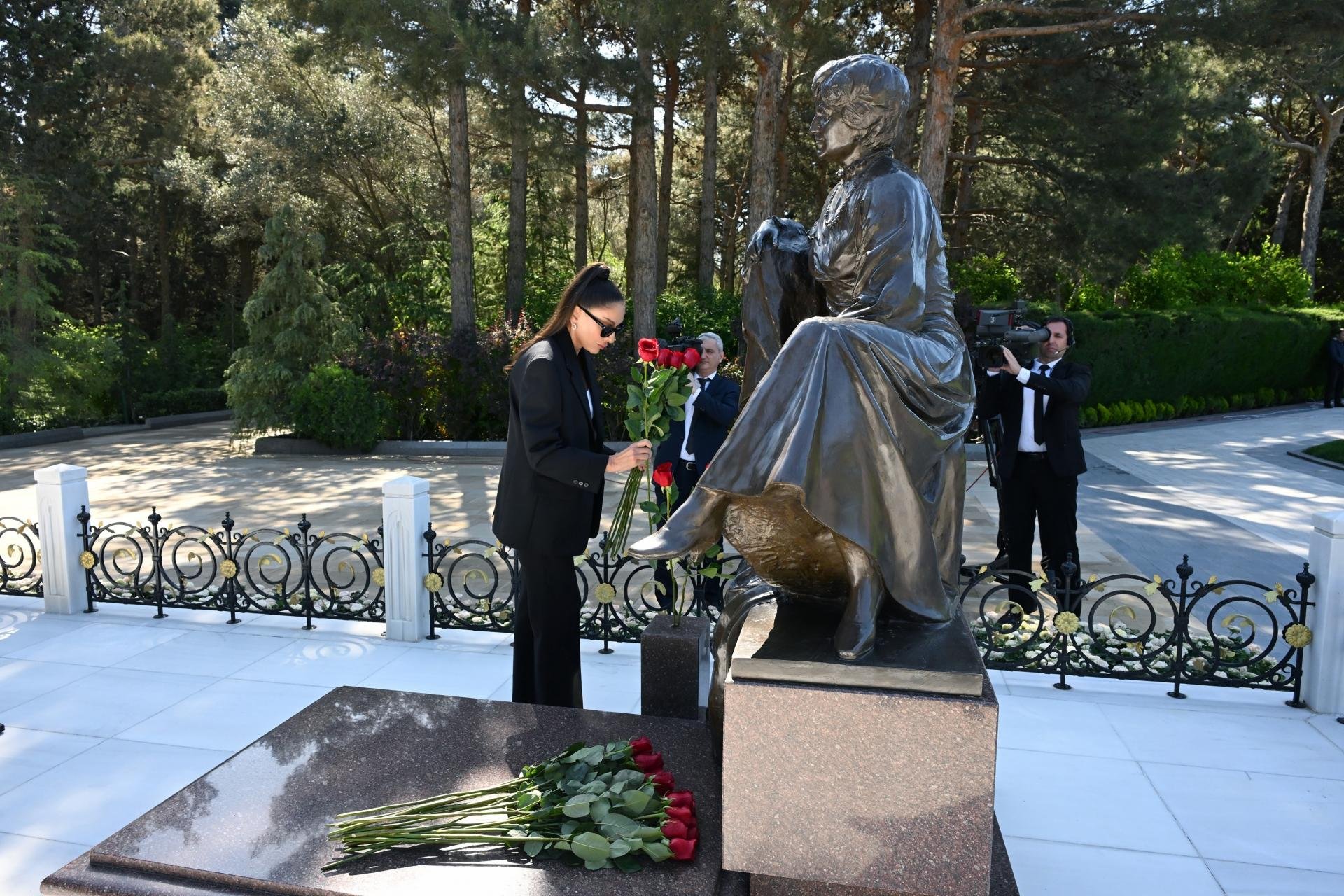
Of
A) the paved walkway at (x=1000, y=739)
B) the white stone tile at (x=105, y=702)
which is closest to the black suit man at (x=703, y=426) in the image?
the paved walkway at (x=1000, y=739)

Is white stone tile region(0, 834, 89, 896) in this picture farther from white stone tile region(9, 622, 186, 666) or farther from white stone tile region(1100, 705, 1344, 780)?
white stone tile region(1100, 705, 1344, 780)

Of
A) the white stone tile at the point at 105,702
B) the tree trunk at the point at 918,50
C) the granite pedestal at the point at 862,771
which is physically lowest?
the white stone tile at the point at 105,702

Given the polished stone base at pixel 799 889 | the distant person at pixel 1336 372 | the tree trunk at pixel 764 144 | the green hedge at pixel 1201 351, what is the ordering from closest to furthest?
the polished stone base at pixel 799 889
the tree trunk at pixel 764 144
the green hedge at pixel 1201 351
the distant person at pixel 1336 372

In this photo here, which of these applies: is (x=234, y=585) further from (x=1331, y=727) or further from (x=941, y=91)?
(x=941, y=91)

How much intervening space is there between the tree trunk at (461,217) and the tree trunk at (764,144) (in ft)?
15.1

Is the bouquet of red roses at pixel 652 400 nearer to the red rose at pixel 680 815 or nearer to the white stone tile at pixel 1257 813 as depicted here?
the red rose at pixel 680 815

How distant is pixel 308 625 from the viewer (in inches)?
233

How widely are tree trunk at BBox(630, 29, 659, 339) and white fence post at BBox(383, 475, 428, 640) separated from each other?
1022 centimetres

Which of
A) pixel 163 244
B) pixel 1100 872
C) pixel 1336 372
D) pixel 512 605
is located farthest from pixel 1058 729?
pixel 163 244

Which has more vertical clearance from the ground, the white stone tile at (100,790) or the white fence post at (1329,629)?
the white fence post at (1329,629)

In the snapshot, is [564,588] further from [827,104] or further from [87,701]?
[87,701]

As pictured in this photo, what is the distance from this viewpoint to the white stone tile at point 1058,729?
4219 millimetres

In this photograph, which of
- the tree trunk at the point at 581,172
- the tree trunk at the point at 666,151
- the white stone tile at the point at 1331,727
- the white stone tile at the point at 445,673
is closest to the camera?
the white stone tile at the point at 1331,727

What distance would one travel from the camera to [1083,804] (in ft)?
12.2
